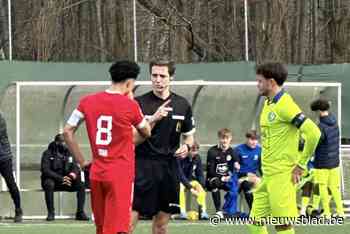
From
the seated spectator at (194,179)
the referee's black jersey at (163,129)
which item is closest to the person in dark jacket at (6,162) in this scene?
the seated spectator at (194,179)

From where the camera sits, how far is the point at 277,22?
70.8 feet

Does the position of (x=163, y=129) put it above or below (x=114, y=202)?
above

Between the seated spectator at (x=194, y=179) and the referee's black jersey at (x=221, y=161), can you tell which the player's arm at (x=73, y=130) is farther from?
the referee's black jersey at (x=221, y=161)

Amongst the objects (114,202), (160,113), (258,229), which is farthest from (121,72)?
(258,229)

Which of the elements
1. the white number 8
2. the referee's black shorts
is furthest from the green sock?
the white number 8

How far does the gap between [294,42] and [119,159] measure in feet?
42.8

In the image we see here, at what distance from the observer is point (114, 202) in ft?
29.6

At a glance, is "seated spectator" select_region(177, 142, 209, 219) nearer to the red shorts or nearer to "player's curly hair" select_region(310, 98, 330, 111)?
"player's curly hair" select_region(310, 98, 330, 111)

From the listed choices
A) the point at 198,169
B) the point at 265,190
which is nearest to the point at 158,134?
the point at 265,190

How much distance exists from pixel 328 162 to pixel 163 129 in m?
5.96

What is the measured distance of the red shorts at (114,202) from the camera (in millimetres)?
8984

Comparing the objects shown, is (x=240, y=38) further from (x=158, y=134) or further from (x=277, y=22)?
(x=158, y=134)

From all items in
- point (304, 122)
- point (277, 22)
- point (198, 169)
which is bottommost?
point (198, 169)

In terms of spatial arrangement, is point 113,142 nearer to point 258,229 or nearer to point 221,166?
point 258,229
